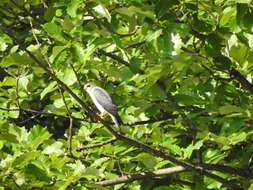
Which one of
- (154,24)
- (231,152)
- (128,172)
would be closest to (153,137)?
(128,172)

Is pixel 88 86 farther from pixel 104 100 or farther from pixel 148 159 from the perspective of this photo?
pixel 148 159

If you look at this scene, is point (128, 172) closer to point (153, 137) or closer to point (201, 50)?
point (153, 137)

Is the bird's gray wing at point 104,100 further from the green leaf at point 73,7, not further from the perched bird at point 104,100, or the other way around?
the green leaf at point 73,7

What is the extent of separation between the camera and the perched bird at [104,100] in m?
4.83

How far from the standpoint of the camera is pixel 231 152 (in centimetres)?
535


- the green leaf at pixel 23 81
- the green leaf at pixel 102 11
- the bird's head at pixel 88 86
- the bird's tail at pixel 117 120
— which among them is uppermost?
the green leaf at pixel 102 11

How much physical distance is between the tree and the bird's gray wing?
0.18 m

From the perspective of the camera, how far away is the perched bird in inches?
190

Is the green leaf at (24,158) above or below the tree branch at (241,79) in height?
below

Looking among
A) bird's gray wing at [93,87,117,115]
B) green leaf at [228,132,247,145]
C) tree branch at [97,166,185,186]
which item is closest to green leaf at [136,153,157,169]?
tree branch at [97,166,185,186]

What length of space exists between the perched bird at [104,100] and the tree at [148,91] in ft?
0.45

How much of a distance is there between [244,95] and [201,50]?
1.88ft

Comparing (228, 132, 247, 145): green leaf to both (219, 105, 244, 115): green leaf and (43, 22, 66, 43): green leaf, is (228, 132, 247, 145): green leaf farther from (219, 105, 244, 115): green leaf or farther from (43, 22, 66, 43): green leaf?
(43, 22, 66, 43): green leaf

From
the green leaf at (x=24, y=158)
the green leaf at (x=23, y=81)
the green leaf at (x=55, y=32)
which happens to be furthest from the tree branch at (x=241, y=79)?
the green leaf at (x=23, y=81)
